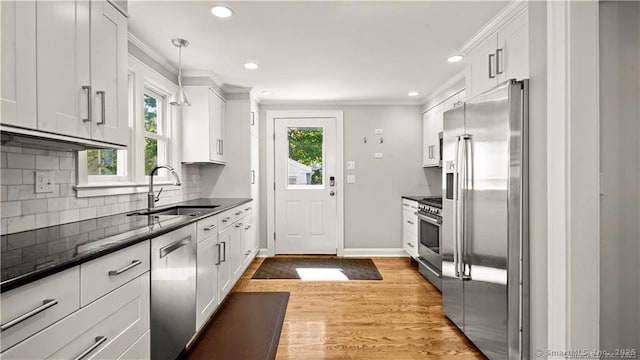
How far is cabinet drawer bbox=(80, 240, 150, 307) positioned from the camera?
1144mm

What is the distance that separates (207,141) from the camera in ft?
11.3

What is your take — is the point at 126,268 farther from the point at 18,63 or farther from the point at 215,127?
the point at 215,127

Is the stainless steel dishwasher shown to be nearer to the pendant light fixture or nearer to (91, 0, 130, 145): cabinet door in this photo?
(91, 0, 130, 145): cabinet door

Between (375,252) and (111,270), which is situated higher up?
(111,270)

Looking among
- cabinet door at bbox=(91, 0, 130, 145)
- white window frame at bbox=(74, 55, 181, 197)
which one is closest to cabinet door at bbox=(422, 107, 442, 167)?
white window frame at bbox=(74, 55, 181, 197)

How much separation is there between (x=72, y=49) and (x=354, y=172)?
3772mm

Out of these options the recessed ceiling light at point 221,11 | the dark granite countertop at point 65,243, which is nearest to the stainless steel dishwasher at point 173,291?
→ the dark granite countertop at point 65,243

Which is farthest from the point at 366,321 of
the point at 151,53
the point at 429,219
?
the point at 151,53

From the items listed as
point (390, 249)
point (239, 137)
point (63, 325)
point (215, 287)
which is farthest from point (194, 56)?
point (390, 249)

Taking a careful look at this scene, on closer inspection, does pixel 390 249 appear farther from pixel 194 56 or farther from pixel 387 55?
pixel 194 56

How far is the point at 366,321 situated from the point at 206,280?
1322 mm

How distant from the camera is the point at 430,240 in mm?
3486

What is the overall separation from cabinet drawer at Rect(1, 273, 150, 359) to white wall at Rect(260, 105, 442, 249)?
10.9 feet

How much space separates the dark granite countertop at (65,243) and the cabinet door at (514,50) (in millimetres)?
2360
